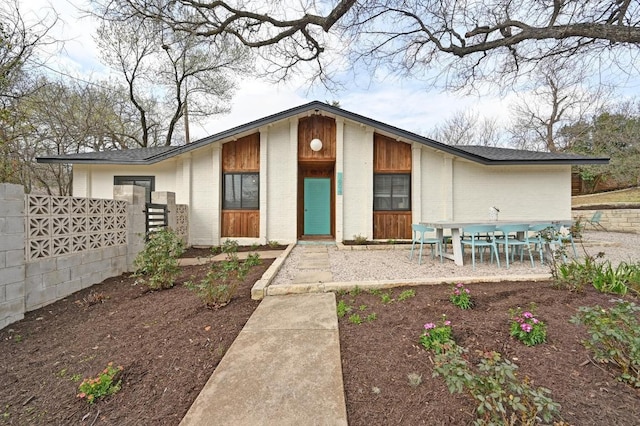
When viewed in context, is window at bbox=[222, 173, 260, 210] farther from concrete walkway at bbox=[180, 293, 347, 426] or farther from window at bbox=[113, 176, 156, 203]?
concrete walkway at bbox=[180, 293, 347, 426]

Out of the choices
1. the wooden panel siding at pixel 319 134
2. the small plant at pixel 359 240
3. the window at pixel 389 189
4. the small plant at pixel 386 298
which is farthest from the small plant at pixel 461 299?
the wooden panel siding at pixel 319 134

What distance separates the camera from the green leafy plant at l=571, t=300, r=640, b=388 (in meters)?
1.72

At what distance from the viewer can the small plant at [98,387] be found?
179cm

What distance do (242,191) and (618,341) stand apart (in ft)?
24.9

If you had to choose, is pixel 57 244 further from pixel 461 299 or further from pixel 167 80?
pixel 167 80

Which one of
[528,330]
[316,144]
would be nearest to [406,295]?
[528,330]

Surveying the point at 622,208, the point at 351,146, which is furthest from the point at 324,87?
the point at 622,208

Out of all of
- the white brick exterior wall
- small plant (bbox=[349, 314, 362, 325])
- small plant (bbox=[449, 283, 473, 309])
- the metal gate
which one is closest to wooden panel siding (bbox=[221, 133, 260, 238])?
the metal gate

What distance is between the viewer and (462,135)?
2275 centimetres

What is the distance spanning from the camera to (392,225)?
7.96 metres

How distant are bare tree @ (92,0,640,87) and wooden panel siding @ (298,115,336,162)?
1.88 metres

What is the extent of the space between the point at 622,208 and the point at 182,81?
2202cm

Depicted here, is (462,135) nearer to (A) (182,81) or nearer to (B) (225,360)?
(A) (182,81)

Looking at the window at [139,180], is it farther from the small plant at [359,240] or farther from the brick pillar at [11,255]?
the small plant at [359,240]
